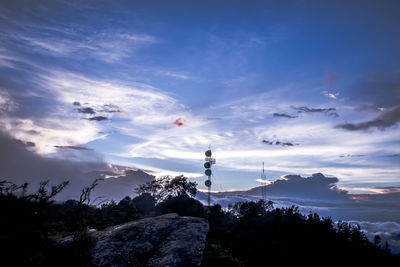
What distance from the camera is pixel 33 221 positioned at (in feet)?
38.8

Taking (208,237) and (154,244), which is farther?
(208,237)

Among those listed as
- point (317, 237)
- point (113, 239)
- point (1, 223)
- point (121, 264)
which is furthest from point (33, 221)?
point (317, 237)

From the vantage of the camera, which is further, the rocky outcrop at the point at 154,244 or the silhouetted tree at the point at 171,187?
the silhouetted tree at the point at 171,187

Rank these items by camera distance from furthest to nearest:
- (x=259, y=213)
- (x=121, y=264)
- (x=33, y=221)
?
(x=259, y=213), (x=33, y=221), (x=121, y=264)

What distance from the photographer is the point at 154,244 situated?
11461 mm

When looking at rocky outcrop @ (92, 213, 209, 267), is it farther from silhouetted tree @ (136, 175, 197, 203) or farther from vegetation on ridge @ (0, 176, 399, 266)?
silhouetted tree @ (136, 175, 197, 203)

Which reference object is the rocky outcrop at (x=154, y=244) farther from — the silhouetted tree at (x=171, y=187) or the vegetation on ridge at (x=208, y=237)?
the silhouetted tree at (x=171, y=187)

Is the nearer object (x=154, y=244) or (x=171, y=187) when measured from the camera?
(x=154, y=244)

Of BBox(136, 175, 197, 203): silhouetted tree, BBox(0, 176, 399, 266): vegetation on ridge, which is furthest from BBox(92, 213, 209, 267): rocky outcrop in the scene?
BBox(136, 175, 197, 203): silhouetted tree

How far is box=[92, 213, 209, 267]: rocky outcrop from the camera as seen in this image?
10.2m

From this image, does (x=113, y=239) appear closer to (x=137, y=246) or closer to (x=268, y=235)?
(x=137, y=246)

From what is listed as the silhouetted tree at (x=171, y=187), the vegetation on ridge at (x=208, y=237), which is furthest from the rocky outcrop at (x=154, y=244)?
the silhouetted tree at (x=171, y=187)

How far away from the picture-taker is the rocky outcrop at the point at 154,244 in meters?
10.2

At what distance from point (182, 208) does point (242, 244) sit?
10.1 metres
